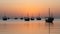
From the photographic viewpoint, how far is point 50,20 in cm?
3275

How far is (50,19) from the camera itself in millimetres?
32750

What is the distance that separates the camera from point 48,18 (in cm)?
3312

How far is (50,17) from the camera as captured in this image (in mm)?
33375

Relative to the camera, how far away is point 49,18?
33000 mm

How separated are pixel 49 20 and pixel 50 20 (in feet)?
0.77

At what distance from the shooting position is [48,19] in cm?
3281

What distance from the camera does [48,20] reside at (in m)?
32.5

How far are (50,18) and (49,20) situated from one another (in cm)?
55

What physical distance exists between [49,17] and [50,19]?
76cm

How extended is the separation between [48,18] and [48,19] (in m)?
0.35

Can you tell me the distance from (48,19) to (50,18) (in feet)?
1.36

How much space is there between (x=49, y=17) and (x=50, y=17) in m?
0.17

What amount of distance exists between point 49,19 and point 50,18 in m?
0.40

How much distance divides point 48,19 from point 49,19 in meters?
0.19
